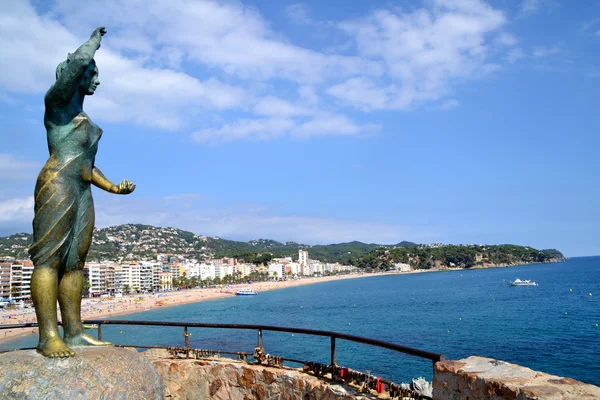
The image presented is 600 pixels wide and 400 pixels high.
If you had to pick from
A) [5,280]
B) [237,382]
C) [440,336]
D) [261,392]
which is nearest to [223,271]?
[5,280]

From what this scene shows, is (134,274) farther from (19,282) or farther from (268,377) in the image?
(268,377)

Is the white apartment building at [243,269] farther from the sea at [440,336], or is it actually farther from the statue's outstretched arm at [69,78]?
the statue's outstretched arm at [69,78]

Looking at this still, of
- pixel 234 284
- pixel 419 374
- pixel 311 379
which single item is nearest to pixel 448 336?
pixel 419 374

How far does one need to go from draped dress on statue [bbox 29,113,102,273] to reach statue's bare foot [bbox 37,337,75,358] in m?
0.74

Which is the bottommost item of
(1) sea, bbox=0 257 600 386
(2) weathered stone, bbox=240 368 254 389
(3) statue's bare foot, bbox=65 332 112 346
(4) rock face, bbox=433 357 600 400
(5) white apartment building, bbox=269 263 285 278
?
(1) sea, bbox=0 257 600 386

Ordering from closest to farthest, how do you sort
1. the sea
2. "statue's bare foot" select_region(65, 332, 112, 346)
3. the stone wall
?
the stone wall, "statue's bare foot" select_region(65, 332, 112, 346), the sea

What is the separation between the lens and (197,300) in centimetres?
10138

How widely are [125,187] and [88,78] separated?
124cm

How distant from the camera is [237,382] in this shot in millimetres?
7273

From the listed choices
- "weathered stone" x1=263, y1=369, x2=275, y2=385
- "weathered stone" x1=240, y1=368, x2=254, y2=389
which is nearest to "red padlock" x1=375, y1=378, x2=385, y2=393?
"weathered stone" x1=263, y1=369, x2=275, y2=385

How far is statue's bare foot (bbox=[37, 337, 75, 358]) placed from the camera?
15.0 ft

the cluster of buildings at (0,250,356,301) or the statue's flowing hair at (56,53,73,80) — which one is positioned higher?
the statue's flowing hair at (56,53,73,80)

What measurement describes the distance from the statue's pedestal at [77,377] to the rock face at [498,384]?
108 inches

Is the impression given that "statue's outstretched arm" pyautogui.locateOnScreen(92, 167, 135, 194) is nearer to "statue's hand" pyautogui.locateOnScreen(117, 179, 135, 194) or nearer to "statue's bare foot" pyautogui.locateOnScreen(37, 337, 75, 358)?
"statue's hand" pyautogui.locateOnScreen(117, 179, 135, 194)
